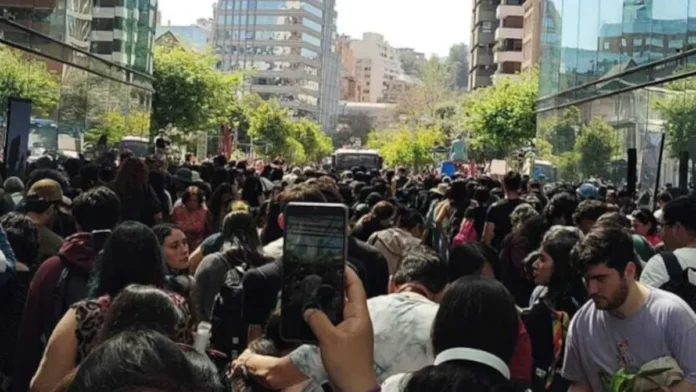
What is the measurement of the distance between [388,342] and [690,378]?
3.81 ft

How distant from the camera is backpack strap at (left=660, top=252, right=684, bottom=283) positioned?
5406 mm

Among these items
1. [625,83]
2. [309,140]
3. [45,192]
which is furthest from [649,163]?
[309,140]

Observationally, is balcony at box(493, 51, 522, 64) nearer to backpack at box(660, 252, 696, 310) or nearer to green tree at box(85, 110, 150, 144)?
green tree at box(85, 110, 150, 144)

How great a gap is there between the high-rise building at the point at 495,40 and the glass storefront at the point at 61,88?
73.9 metres

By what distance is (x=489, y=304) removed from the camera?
118 inches

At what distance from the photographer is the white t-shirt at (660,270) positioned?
543 cm

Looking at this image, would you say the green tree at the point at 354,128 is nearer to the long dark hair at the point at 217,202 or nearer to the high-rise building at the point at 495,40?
the high-rise building at the point at 495,40

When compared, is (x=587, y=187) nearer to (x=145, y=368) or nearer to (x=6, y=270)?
(x=6, y=270)

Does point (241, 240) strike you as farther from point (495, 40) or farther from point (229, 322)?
point (495, 40)

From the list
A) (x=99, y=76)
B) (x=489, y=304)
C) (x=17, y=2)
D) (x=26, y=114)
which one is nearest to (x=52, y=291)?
(x=489, y=304)

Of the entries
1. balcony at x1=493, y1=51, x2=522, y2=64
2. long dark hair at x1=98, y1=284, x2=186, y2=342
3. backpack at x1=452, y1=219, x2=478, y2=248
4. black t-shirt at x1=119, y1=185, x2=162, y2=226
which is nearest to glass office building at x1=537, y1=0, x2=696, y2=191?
backpack at x1=452, y1=219, x2=478, y2=248

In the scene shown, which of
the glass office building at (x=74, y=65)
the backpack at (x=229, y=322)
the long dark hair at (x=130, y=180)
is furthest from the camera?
the glass office building at (x=74, y=65)

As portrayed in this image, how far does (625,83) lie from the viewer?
66.2 feet

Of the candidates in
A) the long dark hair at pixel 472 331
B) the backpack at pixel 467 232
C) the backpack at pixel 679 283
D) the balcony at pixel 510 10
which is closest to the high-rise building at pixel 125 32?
the backpack at pixel 467 232
